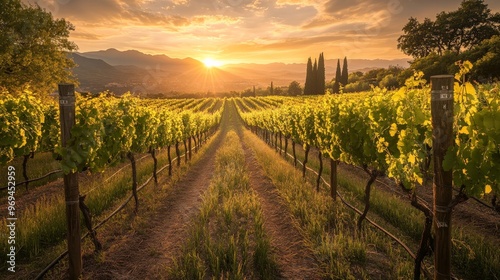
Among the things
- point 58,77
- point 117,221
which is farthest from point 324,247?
point 58,77

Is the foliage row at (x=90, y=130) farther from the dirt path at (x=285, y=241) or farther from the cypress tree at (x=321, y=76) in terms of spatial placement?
the cypress tree at (x=321, y=76)

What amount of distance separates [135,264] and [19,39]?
2509 cm

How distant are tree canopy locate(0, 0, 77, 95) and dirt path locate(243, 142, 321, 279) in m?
21.1

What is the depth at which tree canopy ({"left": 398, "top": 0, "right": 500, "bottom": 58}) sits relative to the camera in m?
53.3

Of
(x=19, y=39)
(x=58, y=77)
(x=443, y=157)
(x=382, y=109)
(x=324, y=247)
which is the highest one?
(x=19, y=39)

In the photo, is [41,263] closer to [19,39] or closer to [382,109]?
[382,109]

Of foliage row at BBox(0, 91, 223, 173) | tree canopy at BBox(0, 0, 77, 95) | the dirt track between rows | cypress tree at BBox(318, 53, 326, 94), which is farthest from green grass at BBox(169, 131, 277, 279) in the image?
cypress tree at BBox(318, 53, 326, 94)

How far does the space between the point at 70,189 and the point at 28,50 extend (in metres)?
23.5

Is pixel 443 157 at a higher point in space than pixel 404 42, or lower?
lower

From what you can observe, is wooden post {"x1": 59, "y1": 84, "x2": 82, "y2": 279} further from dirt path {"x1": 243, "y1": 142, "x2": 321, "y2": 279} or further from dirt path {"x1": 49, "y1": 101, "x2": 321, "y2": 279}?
dirt path {"x1": 243, "y1": 142, "x2": 321, "y2": 279}

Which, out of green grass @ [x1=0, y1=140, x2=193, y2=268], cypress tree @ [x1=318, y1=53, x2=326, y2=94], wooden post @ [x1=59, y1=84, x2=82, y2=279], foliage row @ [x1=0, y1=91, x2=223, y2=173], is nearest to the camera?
wooden post @ [x1=59, y1=84, x2=82, y2=279]

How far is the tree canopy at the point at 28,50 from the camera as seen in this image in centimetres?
2155

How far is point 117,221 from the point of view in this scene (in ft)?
25.0

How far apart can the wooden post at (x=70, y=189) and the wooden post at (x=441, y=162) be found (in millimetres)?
5209
